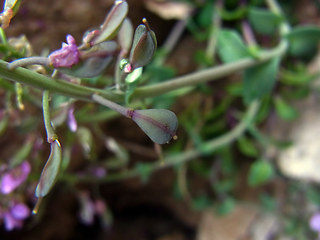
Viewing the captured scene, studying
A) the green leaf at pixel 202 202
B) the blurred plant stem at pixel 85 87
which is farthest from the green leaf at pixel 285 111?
the green leaf at pixel 202 202

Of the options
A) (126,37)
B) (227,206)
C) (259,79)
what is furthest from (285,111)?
(126,37)

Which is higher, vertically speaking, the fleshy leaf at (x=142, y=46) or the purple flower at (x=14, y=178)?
the fleshy leaf at (x=142, y=46)

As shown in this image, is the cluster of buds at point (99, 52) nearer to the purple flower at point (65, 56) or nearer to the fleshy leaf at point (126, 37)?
the purple flower at point (65, 56)

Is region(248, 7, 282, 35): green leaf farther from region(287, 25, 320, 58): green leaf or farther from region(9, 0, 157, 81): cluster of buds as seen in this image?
region(9, 0, 157, 81): cluster of buds

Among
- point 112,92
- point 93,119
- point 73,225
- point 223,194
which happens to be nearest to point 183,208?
point 223,194

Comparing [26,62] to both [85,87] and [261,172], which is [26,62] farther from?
[261,172]

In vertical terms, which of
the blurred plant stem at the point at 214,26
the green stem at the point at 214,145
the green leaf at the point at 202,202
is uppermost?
the blurred plant stem at the point at 214,26
